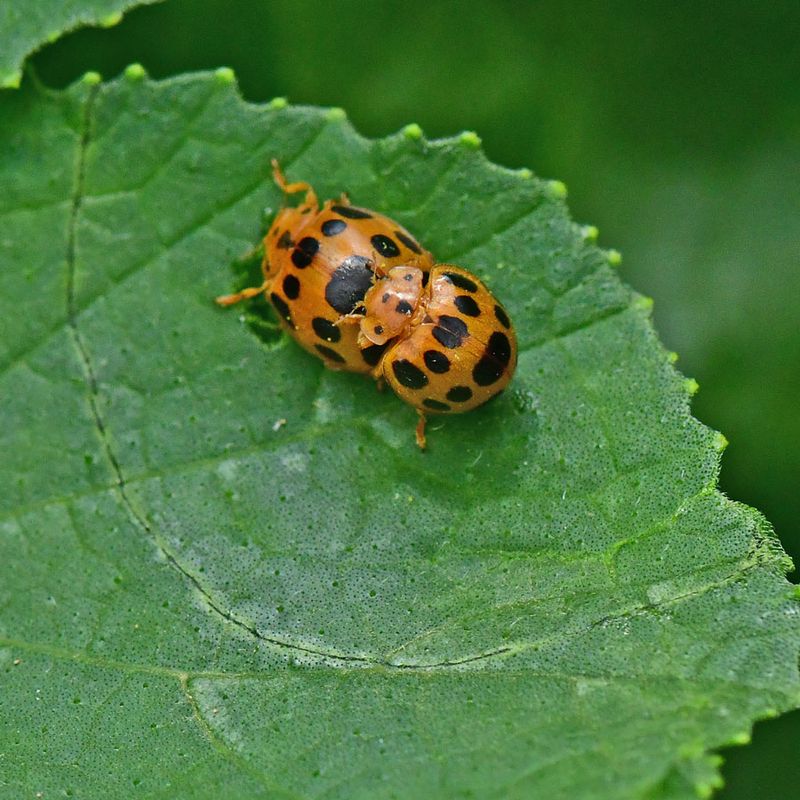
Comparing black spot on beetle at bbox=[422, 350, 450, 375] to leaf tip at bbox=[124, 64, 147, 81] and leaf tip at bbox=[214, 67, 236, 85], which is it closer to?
leaf tip at bbox=[214, 67, 236, 85]

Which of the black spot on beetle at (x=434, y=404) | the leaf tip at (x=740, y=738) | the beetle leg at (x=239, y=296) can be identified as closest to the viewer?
the leaf tip at (x=740, y=738)

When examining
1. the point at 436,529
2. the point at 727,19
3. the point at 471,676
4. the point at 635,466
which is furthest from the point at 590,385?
the point at 727,19

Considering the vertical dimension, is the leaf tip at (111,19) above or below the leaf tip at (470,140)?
below

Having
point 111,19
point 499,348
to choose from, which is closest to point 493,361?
point 499,348

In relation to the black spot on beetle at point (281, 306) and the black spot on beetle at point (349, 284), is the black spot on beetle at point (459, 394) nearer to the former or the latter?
the black spot on beetle at point (349, 284)

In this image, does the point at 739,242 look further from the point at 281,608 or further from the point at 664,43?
the point at 281,608

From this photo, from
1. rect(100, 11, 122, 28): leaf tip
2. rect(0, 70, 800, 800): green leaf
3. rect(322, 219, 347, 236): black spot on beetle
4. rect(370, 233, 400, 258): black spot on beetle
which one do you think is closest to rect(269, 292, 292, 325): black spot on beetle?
rect(0, 70, 800, 800): green leaf

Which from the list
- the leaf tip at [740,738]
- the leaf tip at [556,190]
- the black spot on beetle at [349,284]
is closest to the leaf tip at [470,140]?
the leaf tip at [556,190]
